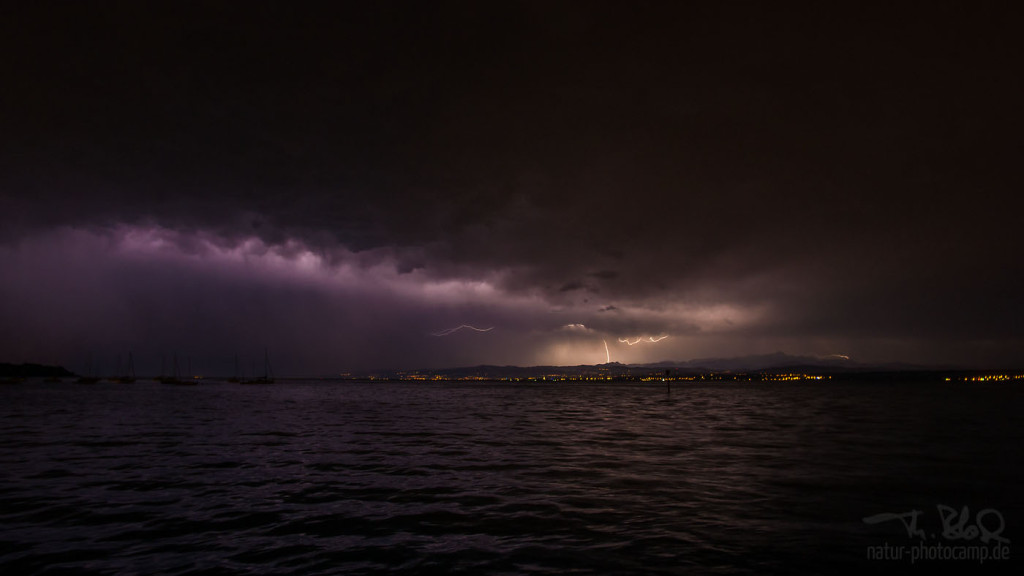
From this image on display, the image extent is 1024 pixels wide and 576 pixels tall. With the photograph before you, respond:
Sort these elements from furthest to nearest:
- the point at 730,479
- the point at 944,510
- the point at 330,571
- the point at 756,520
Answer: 1. the point at 730,479
2. the point at 944,510
3. the point at 756,520
4. the point at 330,571

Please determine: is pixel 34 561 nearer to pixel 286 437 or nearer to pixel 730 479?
pixel 730 479

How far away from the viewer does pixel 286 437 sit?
33125 mm

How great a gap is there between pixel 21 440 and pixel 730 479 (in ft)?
131

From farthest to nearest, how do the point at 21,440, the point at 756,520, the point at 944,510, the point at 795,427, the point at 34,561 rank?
the point at 795,427 → the point at 21,440 → the point at 944,510 → the point at 756,520 → the point at 34,561

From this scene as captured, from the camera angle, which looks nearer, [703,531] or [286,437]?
[703,531]

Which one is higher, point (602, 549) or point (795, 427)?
point (602, 549)

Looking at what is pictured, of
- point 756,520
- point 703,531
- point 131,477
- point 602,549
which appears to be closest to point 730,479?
point 756,520

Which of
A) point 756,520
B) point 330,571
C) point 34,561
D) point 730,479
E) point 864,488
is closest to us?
point 330,571

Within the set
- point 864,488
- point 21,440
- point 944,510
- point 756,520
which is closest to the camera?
point 756,520

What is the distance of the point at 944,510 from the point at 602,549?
1092cm

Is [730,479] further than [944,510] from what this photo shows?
Yes

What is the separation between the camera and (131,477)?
1970 cm

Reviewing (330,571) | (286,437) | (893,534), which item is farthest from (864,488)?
(286,437)

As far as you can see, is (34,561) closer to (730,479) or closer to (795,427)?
(730,479)
